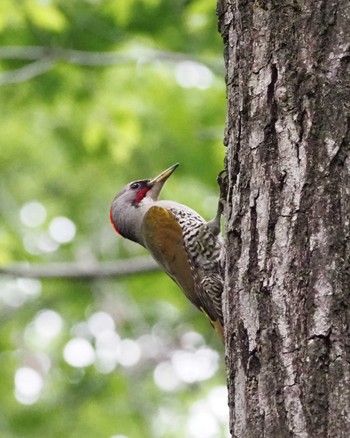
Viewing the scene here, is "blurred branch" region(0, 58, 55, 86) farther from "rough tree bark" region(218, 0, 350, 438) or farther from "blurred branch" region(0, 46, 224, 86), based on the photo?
"rough tree bark" region(218, 0, 350, 438)

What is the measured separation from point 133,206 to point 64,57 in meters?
3.79

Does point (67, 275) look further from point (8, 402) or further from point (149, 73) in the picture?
point (8, 402)

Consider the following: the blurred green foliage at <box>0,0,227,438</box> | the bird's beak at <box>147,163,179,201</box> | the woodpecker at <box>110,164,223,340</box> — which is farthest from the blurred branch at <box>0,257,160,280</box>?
the woodpecker at <box>110,164,223,340</box>

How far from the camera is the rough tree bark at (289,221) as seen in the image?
276 centimetres

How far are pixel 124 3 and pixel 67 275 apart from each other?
2.72 m

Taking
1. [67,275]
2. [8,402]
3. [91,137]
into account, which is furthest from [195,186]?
[8,402]

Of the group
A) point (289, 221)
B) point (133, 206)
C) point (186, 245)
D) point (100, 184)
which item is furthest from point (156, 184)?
→ point (100, 184)

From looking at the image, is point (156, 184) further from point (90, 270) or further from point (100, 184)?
point (100, 184)

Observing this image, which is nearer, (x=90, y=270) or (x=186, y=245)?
(x=186, y=245)

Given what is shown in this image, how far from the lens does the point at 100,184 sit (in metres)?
12.3

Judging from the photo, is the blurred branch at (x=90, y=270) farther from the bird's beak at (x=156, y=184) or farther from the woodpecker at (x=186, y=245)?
the woodpecker at (x=186, y=245)

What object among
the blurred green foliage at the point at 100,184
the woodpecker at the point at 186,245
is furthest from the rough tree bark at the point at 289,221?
the blurred green foliage at the point at 100,184

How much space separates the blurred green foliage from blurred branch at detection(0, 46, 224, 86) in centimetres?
2

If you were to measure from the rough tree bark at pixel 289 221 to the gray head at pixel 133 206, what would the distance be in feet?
8.85
